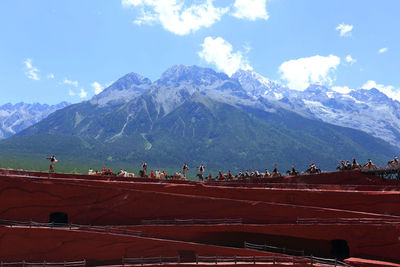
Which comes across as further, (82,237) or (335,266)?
(82,237)

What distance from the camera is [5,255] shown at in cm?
2138

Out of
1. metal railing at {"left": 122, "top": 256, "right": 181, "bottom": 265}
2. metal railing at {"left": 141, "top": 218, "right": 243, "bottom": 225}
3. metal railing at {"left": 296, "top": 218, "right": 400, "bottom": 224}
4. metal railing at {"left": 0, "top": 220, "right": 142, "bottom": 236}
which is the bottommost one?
metal railing at {"left": 122, "top": 256, "right": 181, "bottom": 265}

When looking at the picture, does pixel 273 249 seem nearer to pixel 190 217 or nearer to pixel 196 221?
pixel 196 221

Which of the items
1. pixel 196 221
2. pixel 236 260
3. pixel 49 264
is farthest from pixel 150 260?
pixel 49 264

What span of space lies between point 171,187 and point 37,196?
10.0 meters

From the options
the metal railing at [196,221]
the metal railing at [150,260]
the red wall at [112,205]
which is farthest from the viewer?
the metal railing at [196,221]

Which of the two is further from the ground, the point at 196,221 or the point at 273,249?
the point at 196,221

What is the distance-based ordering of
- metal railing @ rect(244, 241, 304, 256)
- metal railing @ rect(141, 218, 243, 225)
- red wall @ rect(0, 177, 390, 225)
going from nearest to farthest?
metal railing @ rect(244, 241, 304, 256) < red wall @ rect(0, 177, 390, 225) < metal railing @ rect(141, 218, 243, 225)

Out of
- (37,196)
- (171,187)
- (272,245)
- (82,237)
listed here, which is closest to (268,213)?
(272,245)

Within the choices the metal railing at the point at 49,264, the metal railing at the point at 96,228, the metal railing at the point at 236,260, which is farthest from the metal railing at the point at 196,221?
the metal railing at the point at 49,264

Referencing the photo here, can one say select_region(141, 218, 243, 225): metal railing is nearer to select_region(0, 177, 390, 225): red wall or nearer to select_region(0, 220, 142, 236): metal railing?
select_region(0, 177, 390, 225): red wall

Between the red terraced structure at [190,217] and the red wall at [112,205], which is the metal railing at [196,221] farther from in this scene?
the red wall at [112,205]

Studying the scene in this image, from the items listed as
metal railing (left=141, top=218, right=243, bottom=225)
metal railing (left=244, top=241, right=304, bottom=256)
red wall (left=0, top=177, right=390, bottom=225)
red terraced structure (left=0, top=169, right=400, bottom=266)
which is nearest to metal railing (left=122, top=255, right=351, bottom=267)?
red terraced structure (left=0, top=169, right=400, bottom=266)

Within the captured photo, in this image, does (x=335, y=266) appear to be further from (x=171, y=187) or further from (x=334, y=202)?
(x=171, y=187)
